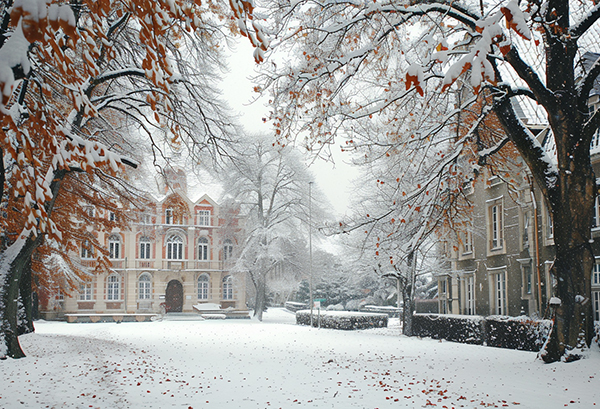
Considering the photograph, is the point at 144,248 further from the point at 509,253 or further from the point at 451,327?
the point at 509,253

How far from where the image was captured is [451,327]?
19641 millimetres

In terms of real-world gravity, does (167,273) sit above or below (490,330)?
above

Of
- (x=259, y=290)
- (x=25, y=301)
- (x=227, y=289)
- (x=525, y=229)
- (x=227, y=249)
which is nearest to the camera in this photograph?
(x=25, y=301)

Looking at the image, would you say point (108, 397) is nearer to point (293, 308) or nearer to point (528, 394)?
point (528, 394)

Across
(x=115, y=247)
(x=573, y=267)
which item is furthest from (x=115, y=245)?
(x=573, y=267)

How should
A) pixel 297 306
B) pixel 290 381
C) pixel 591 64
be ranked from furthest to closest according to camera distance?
pixel 297 306
pixel 591 64
pixel 290 381

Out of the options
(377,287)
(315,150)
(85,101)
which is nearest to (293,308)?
(377,287)

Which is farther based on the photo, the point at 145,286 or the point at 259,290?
the point at 145,286

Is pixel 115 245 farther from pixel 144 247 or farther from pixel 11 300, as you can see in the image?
pixel 11 300

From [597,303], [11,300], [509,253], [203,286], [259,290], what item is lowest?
[203,286]

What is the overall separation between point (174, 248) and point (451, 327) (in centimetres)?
3132

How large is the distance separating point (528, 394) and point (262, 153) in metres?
31.2

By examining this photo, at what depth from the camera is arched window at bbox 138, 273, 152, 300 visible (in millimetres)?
44750

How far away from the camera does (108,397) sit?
7.51 meters
